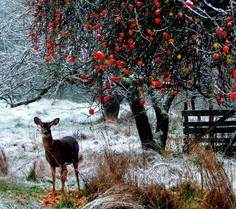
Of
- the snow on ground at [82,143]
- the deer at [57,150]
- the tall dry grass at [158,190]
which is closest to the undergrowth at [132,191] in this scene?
the tall dry grass at [158,190]

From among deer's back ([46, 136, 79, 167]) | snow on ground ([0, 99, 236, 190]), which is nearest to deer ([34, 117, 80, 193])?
deer's back ([46, 136, 79, 167])

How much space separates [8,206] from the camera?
14.6 feet

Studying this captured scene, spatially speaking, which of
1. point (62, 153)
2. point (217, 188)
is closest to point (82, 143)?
point (62, 153)

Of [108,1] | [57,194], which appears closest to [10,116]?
[57,194]

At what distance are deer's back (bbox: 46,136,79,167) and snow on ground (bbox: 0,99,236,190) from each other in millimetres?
318

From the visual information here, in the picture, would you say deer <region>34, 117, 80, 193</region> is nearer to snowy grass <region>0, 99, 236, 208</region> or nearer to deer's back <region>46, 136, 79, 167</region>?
deer's back <region>46, 136, 79, 167</region>

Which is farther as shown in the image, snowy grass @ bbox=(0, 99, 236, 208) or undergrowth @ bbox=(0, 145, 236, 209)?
snowy grass @ bbox=(0, 99, 236, 208)

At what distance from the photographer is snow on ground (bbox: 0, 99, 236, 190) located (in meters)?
4.88

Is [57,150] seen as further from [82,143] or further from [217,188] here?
[82,143]

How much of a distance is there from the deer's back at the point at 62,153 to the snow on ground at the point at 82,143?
318mm

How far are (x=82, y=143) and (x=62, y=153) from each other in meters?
5.07

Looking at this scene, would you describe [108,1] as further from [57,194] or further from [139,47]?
[57,194]

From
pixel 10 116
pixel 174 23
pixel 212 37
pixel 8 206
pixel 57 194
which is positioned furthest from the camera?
pixel 10 116

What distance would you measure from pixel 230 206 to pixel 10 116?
14.2 meters
